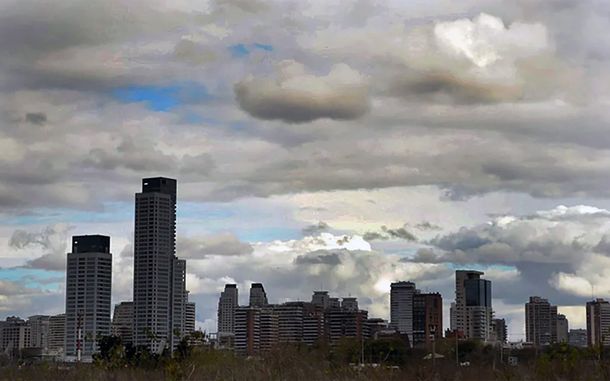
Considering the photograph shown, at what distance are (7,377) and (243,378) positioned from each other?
12.1 m

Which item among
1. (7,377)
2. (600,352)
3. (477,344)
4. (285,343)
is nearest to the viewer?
(600,352)

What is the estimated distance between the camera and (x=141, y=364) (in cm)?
7344

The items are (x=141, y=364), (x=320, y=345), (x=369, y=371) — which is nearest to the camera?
(x=369, y=371)

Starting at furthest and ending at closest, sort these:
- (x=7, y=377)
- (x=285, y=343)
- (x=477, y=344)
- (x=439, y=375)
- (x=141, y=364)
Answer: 1. (x=477, y=344)
2. (x=141, y=364)
3. (x=285, y=343)
4. (x=439, y=375)
5. (x=7, y=377)

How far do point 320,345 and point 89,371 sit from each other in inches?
1182

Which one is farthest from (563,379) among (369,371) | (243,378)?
(243,378)

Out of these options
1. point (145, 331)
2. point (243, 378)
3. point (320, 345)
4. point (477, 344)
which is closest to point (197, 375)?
point (243, 378)

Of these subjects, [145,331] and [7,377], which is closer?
[145,331]

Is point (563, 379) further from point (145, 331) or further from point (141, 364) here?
point (141, 364)

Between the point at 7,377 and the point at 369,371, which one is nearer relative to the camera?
the point at 369,371

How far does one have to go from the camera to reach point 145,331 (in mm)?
39125

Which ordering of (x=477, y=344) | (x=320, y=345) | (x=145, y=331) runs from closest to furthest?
(x=145, y=331) < (x=320, y=345) < (x=477, y=344)

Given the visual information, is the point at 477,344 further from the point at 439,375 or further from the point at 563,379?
the point at 563,379

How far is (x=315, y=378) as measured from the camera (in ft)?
155
